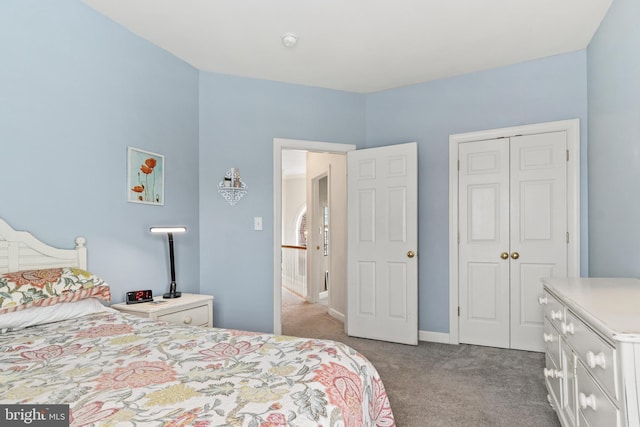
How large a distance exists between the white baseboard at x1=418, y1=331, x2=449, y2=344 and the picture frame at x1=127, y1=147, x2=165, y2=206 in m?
2.67

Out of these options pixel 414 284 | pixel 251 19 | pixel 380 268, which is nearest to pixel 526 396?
pixel 414 284

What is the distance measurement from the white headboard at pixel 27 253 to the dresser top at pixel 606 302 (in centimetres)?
249

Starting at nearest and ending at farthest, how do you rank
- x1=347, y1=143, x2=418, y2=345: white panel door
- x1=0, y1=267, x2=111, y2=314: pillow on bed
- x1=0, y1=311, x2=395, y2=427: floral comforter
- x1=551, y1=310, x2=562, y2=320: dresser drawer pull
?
1. x1=0, y1=311, x2=395, y2=427: floral comforter
2. x1=0, y1=267, x2=111, y2=314: pillow on bed
3. x1=551, y1=310, x2=562, y2=320: dresser drawer pull
4. x1=347, y1=143, x2=418, y2=345: white panel door

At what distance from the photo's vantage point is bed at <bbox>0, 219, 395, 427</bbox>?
37.6 inches

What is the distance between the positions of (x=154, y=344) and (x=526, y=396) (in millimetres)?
2288

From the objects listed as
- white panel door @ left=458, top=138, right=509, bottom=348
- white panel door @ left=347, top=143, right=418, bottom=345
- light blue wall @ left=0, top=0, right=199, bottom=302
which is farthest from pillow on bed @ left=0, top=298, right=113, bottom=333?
white panel door @ left=458, top=138, right=509, bottom=348

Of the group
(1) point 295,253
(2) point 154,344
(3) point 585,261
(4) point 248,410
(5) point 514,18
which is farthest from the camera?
(1) point 295,253

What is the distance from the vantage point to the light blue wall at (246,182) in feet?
11.5

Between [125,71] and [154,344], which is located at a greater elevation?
[125,71]

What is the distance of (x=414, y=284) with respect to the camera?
3.59 meters

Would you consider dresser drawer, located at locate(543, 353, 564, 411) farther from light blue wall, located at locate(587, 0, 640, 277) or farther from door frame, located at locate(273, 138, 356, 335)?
door frame, located at locate(273, 138, 356, 335)

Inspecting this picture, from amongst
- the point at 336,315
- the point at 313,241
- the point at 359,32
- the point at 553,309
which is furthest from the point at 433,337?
the point at 359,32

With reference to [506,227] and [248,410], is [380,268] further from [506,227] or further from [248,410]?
[248,410]

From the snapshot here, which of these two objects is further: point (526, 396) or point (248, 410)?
point (526, 396)
